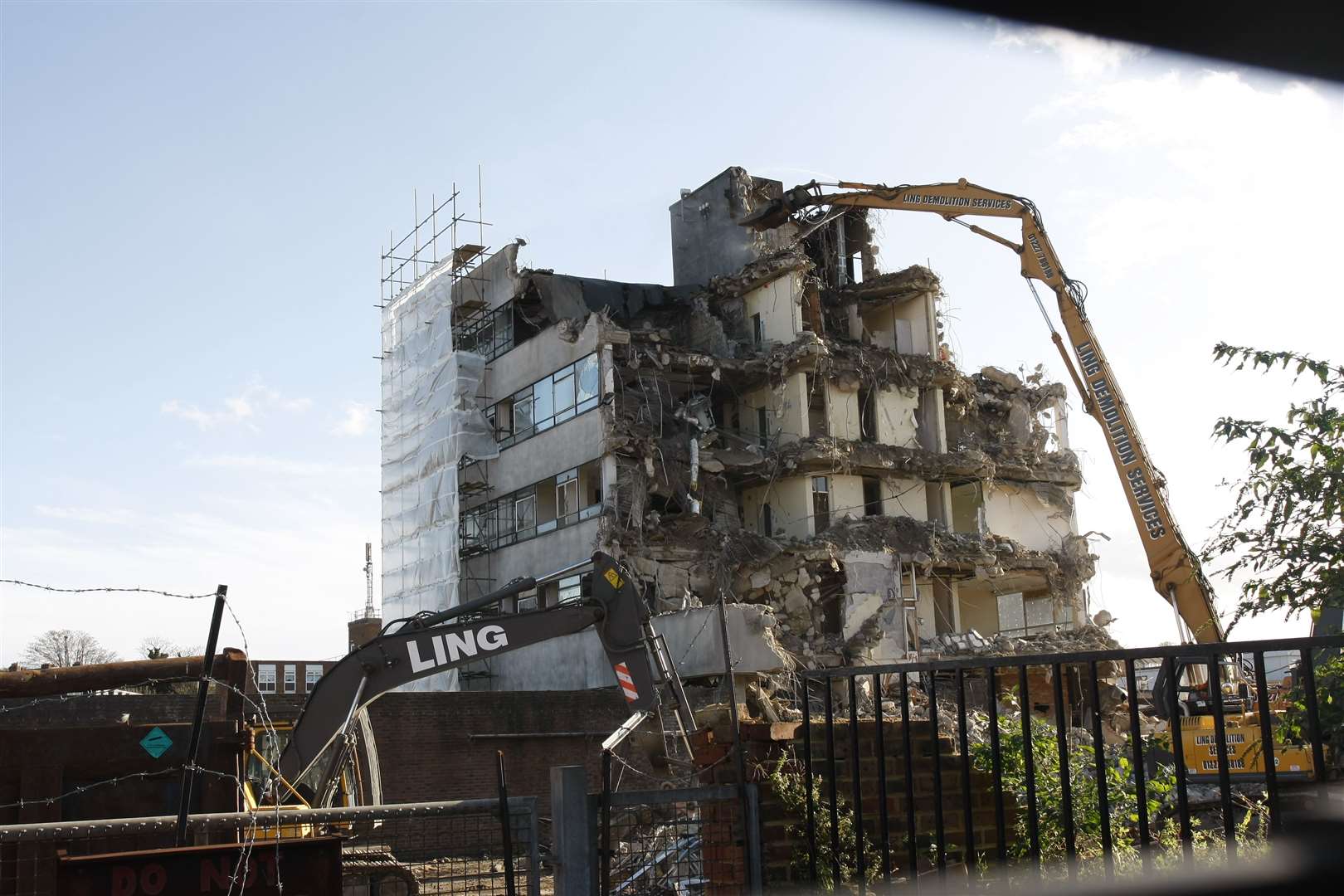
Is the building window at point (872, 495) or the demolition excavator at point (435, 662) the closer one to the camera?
the demolition excavator at point (435, 662)

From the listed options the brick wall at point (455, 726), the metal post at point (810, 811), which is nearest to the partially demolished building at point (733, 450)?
the brick wall at point (455, 726)

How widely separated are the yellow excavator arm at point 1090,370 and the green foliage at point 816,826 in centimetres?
1446

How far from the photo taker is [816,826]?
8.22 meters

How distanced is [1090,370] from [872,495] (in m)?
14.3

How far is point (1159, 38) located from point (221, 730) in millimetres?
10498

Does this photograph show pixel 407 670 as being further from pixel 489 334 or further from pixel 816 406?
pixel 489 334

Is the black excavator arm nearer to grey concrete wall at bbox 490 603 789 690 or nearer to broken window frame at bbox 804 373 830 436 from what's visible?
grey concrete wall at bbox 490 603 789 690

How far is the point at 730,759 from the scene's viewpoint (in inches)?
330

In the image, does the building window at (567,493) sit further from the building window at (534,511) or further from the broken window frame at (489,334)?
the broken window frame at (489,334)

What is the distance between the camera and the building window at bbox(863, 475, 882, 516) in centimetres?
4303

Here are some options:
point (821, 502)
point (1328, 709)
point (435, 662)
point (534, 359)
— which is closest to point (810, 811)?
point (1328, 709)

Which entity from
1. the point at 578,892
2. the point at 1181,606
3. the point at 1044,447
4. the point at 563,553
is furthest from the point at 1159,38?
the point at 1044,447

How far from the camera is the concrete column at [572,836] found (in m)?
7.34

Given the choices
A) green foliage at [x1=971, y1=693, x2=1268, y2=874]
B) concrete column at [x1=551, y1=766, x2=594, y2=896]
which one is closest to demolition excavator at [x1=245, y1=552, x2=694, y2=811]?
green foliage at [x1=971, y1=693, x2=1268, y2=874]
